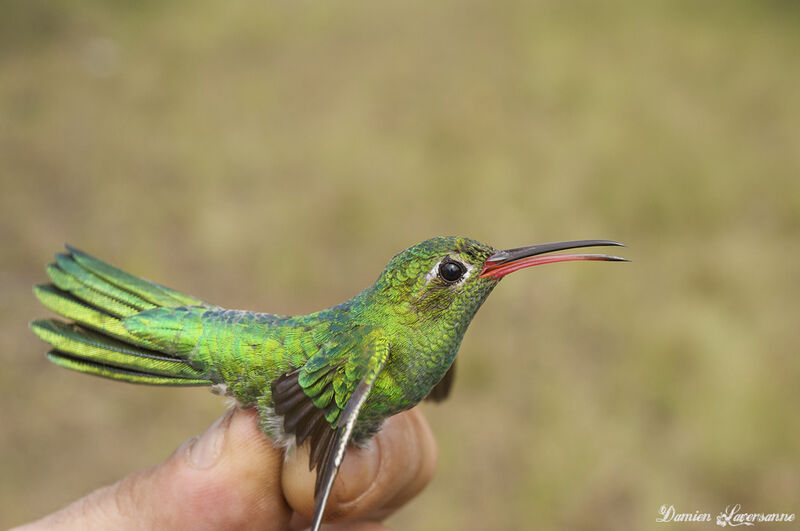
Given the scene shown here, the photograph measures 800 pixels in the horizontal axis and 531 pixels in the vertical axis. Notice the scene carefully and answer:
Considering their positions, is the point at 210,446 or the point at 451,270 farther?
the point at 210,446

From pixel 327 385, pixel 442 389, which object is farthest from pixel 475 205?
pixel 327 385

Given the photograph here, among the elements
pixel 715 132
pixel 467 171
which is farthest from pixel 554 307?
pixel 715 132

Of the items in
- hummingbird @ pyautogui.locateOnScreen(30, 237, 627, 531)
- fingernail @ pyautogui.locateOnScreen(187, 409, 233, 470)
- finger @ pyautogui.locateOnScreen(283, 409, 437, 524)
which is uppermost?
hummingbird @ pyautogui.locateOnScreen(30, 237, 627, 531)

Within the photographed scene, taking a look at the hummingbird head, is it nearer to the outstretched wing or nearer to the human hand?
the outstretched wing

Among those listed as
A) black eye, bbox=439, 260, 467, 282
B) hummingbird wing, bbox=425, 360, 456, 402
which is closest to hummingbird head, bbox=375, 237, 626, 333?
black eye, bbox=439, 260, 467, 282

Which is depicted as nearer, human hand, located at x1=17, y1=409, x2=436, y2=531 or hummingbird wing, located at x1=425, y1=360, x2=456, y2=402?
human hand, located at x1=17, y1=409, x2=436, y2=531

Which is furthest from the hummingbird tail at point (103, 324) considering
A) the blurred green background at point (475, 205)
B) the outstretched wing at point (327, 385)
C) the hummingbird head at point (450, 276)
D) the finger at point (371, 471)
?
Result: the blurred green background at point (475, 205)

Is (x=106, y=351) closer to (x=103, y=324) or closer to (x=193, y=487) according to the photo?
(x=103, y=324)
